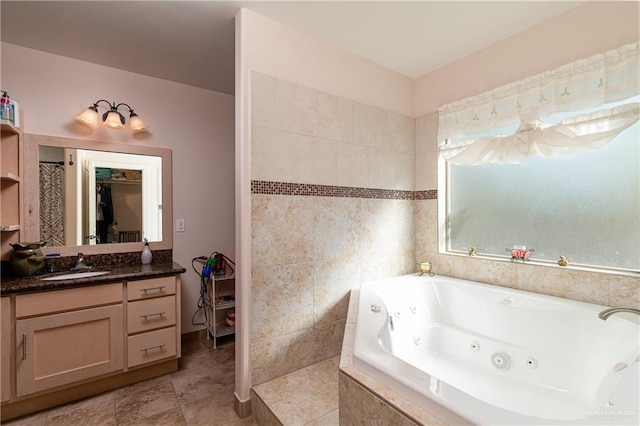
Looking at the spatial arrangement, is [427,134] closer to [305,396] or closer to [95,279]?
[305,396]

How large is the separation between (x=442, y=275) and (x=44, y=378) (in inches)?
114

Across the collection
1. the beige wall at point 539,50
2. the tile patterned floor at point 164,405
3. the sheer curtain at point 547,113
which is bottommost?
the tile patterned floor at point 164,405

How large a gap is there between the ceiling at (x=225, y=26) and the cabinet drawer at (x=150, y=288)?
1719mm

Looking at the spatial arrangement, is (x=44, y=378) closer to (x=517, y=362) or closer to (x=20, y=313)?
(x=20, y=313)

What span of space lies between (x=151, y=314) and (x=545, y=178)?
9.74ft

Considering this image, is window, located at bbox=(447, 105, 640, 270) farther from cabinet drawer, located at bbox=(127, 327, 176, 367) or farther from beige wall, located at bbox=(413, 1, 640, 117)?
cabinet drawer, located at bbox=(127, 327, 176, 367)

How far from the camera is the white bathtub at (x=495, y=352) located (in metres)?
1.00

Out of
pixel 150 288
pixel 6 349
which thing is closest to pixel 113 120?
pixel 150 288

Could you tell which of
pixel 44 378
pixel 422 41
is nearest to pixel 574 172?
pixel 422 41

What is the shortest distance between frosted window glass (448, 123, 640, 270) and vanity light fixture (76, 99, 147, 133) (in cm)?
275

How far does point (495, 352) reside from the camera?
6.11ft

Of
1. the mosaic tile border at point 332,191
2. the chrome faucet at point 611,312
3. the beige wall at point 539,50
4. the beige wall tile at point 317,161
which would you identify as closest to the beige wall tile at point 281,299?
the mosaic tile border at point 332,191

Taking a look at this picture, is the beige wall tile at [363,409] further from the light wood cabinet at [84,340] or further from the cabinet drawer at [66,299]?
the cabinet drawer at [66,299]

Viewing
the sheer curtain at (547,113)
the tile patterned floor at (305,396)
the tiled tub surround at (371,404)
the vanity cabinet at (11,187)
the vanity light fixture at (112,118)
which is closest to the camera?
the tiled tub surround at (371,404)
